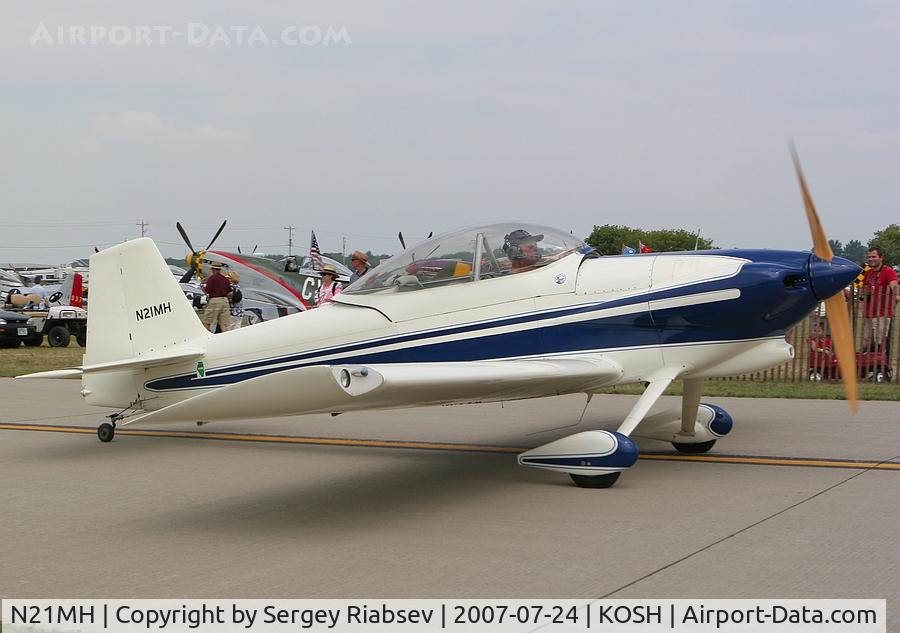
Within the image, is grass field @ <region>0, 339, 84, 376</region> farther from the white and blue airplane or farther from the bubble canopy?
the bubble canopy

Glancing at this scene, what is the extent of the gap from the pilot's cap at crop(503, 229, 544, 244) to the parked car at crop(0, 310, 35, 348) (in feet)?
66.6

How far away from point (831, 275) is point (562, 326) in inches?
76.4

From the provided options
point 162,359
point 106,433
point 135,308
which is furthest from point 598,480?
point 106,433

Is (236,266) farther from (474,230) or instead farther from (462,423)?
(474,230)

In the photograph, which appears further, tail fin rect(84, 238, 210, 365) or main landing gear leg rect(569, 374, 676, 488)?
tail fin rect(84, 238, 210, 365)

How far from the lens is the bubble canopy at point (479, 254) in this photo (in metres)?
7.37

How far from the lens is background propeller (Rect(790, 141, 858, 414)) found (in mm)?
6887

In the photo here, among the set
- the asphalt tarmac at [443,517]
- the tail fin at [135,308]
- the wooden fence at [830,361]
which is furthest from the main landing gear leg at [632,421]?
the wooden fence at [830,361]

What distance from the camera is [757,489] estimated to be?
252 inches

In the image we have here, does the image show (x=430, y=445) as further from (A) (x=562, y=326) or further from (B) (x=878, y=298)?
(B) (x=878, y=298)

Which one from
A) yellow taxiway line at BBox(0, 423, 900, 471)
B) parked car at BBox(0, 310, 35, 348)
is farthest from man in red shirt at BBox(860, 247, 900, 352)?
parked car at BBox(0, 310, 35, 348)

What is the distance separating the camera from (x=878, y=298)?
42.6 ft

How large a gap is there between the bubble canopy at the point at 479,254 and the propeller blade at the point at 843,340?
77.0 inches
